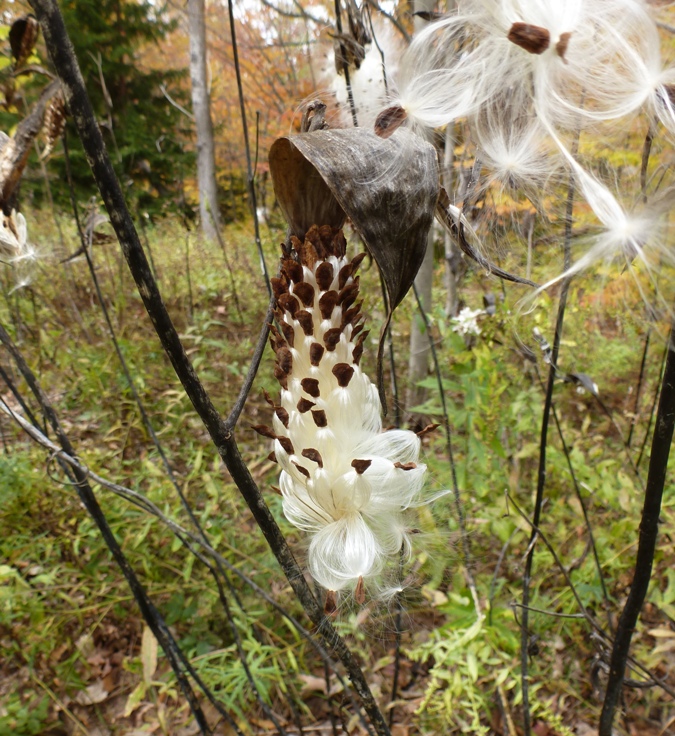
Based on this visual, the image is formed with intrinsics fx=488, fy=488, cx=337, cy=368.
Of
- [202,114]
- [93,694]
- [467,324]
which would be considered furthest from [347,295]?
[202,114]

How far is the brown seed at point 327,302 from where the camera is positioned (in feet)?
1.18

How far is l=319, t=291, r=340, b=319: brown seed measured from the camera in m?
0.36

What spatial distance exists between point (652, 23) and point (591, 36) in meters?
0.04

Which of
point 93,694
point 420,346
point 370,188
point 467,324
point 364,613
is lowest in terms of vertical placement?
point 93,694

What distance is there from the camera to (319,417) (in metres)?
0.37

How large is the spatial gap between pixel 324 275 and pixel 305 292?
0.02 metres

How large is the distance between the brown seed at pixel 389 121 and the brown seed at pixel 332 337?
147mm

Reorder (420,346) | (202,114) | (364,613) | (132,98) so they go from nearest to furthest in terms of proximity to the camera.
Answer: (364,613), (420,346), (202,114), (132,98)

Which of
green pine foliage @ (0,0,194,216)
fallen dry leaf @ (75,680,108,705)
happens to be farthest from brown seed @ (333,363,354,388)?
Result: green pine foliage @ (0,0,194,216)

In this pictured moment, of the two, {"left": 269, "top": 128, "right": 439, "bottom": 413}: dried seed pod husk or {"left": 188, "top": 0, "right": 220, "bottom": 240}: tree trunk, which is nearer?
{"left": 269, "top": 128, "right": 439, "bottom": 413}: dried seed pod husk

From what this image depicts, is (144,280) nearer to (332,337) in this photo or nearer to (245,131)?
(332,337)

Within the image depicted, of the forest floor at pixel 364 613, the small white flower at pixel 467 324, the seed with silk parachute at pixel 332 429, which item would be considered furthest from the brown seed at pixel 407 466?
the small white flower at pixel 467 324

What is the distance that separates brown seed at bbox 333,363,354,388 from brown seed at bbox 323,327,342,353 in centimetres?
2

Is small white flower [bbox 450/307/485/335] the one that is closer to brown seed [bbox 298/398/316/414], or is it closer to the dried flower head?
the dried flower head
